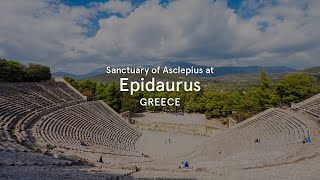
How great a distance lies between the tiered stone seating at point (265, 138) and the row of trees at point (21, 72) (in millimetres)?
27557

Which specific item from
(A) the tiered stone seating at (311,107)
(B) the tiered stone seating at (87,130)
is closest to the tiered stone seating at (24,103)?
(B) the tiered stone seating at (87,130)

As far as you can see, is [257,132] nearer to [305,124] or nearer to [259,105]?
[305,124]

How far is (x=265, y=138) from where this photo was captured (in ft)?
83.9

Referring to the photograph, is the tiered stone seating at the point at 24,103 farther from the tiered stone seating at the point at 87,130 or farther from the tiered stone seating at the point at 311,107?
the tiered stone seating at the point at 311,107

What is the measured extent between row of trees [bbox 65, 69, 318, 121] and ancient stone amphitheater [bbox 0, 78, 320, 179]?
6548 mm

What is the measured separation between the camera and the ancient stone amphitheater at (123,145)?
12781 millimetres

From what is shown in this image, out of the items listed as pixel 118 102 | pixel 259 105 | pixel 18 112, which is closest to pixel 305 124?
pixel 259 105

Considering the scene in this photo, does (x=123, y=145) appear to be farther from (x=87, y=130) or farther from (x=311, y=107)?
(x=311, y=107)

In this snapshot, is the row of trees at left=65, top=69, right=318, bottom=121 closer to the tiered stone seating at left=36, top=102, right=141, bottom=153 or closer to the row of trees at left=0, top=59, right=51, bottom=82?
the row of trees at left=0, top=59, right=51, bottom=82

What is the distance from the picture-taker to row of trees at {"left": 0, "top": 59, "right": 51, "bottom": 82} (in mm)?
39938

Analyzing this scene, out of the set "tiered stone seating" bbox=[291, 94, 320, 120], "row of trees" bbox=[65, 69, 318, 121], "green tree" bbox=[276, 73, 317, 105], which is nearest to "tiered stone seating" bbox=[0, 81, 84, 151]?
"row of trees" bbox=[65, 69, 318, 121]

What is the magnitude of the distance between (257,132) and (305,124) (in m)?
4.93

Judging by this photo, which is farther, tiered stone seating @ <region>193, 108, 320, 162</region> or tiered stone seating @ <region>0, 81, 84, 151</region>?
tiered stone seating @ <region>0, 81, 84, 151</region>

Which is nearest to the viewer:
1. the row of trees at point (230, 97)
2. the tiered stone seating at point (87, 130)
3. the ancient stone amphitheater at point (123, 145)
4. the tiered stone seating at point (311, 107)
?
the ancient stone amphitheater at point (123, 145)
